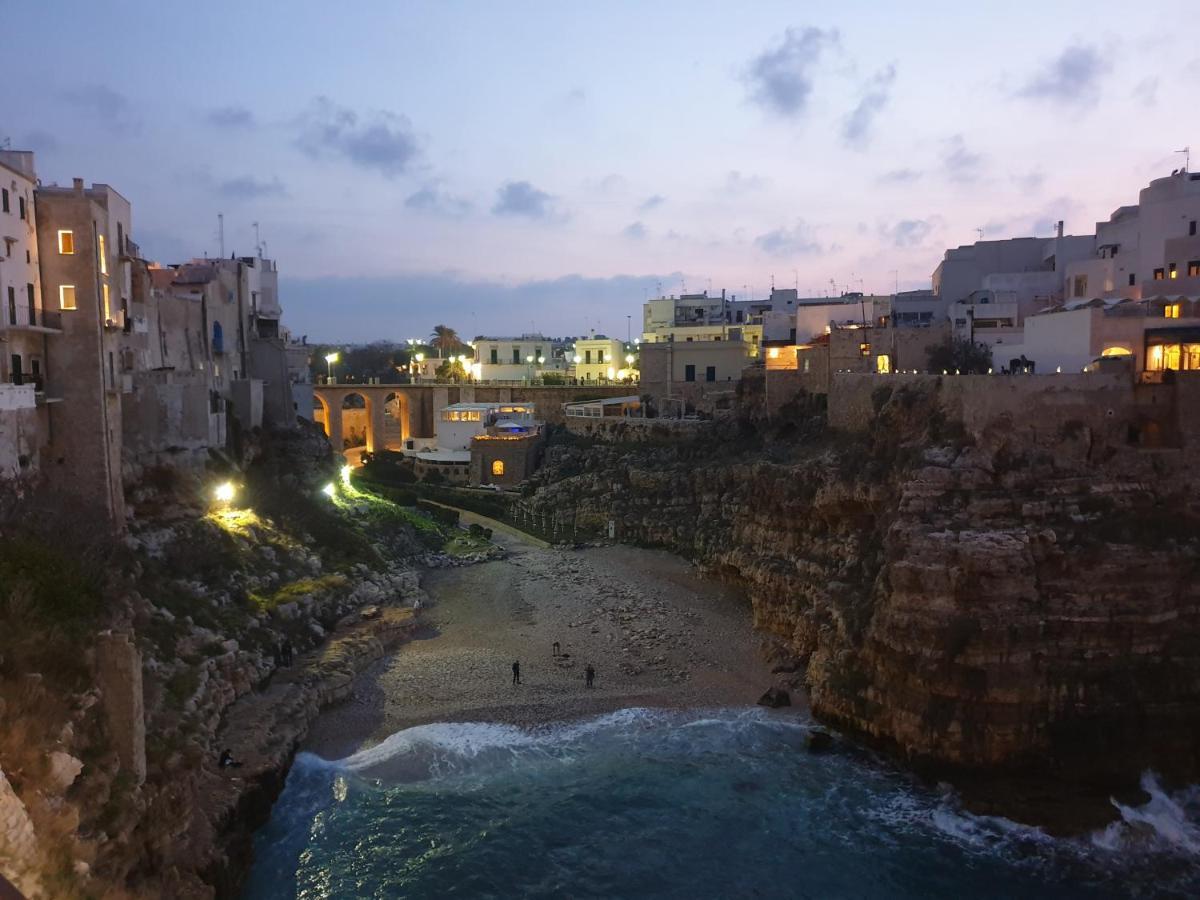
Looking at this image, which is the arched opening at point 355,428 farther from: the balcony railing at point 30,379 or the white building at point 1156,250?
the white building at point 1156,250

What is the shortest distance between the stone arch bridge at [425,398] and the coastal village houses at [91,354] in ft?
94.2

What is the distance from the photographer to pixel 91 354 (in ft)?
86.4

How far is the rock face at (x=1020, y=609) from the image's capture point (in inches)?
862

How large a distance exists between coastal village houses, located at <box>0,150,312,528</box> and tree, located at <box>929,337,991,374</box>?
3078 cm

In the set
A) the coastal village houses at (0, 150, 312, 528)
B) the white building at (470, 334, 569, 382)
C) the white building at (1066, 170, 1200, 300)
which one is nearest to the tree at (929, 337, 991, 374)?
the white building at (1066, 170, 1200, 300)

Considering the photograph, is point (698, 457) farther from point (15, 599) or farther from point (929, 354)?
point (15, 599)

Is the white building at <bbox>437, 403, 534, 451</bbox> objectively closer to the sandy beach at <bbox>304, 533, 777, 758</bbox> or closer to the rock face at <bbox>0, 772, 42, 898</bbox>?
the sandy beach at <bbox>304, 533, 777, 758</bbox>

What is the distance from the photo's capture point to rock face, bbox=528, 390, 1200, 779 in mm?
21891

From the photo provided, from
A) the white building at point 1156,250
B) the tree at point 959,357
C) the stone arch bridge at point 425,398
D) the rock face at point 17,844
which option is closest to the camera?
the rock face at point 17,844

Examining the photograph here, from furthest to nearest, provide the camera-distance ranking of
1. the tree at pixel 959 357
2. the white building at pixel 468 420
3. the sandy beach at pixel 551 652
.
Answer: the white building at pixel 468 420
the tree at pixel 959 357
the sandy beach at pixel 551 652

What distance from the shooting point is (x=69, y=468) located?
2609 centimetres

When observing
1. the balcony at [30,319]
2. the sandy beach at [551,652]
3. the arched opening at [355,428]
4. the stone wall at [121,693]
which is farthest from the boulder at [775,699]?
the arched opening at [355,428]

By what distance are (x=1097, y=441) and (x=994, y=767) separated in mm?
9610

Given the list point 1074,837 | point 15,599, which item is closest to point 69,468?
point 15,599
